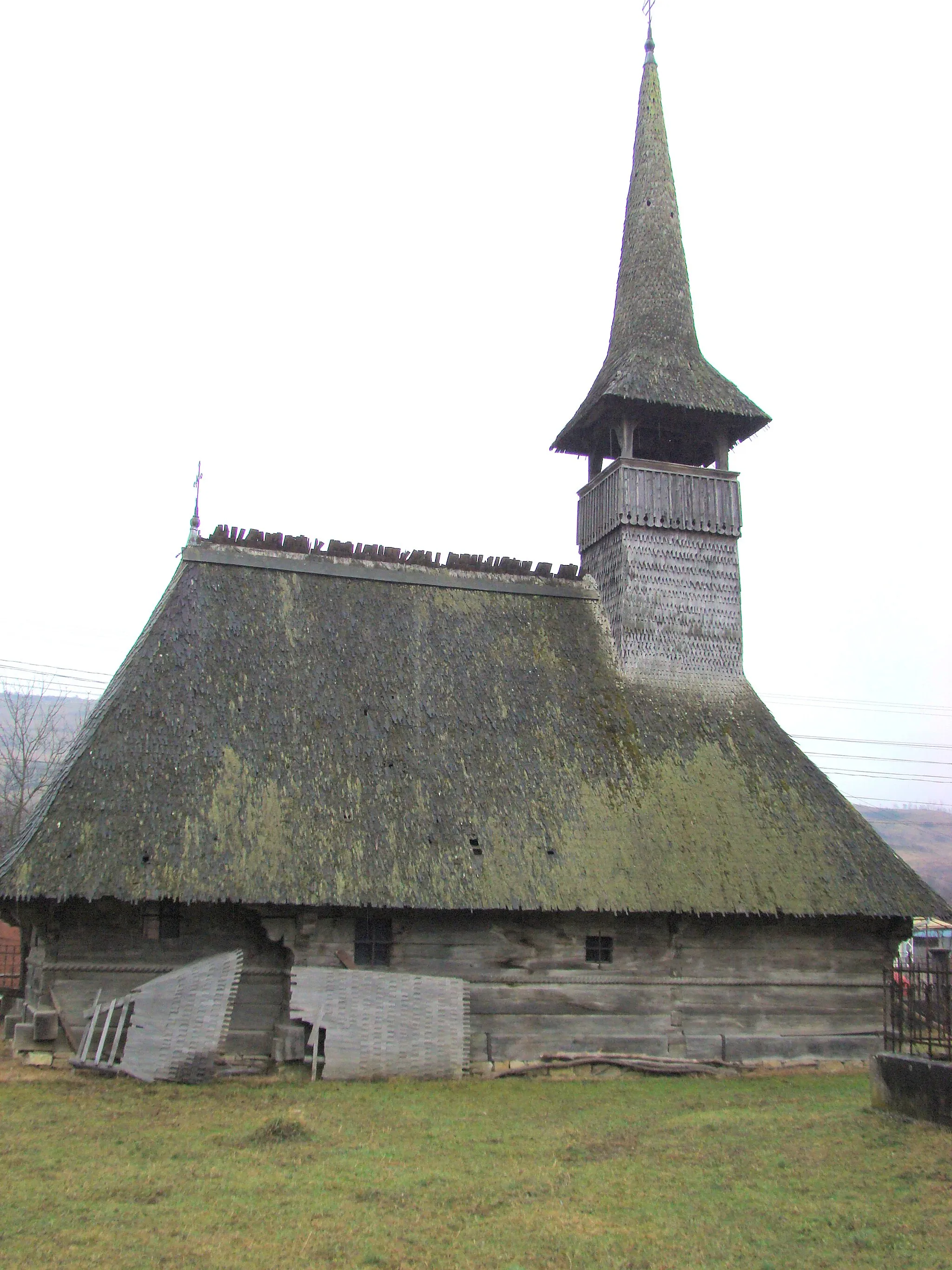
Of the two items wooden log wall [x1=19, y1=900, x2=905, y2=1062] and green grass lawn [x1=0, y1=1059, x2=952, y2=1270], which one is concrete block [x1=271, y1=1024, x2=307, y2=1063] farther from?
green grass lawn [x1=0, y1=1059, x2=952, y2=1270]

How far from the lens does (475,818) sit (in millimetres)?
14547

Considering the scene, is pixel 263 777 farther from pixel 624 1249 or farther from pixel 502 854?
pixel 624 1249

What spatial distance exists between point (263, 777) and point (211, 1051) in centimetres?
353

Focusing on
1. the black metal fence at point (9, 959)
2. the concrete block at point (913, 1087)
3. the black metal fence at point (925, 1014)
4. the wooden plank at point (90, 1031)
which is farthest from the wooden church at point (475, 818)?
the black metal fence at point (9, 959)

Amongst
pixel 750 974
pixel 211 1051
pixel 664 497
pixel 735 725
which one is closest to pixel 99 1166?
pixel 211 1051

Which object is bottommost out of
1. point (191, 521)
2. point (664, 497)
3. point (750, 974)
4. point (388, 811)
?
point (750, 974)

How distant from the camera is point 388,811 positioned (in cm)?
1429

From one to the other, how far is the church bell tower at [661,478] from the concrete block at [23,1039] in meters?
10.7

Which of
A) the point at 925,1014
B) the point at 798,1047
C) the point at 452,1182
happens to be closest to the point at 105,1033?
the point at 452,1182

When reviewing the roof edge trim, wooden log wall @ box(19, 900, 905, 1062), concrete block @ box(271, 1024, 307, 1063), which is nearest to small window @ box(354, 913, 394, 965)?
wooden log wall @ box(19, 900, 905, 1062)

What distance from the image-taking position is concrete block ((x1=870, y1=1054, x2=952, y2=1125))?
8.96 metres

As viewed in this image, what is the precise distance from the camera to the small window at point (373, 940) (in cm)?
1397

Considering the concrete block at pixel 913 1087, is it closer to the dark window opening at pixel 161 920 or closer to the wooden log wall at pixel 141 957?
the wooden log wall at pixel 141 957

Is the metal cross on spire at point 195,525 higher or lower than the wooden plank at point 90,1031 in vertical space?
higher
